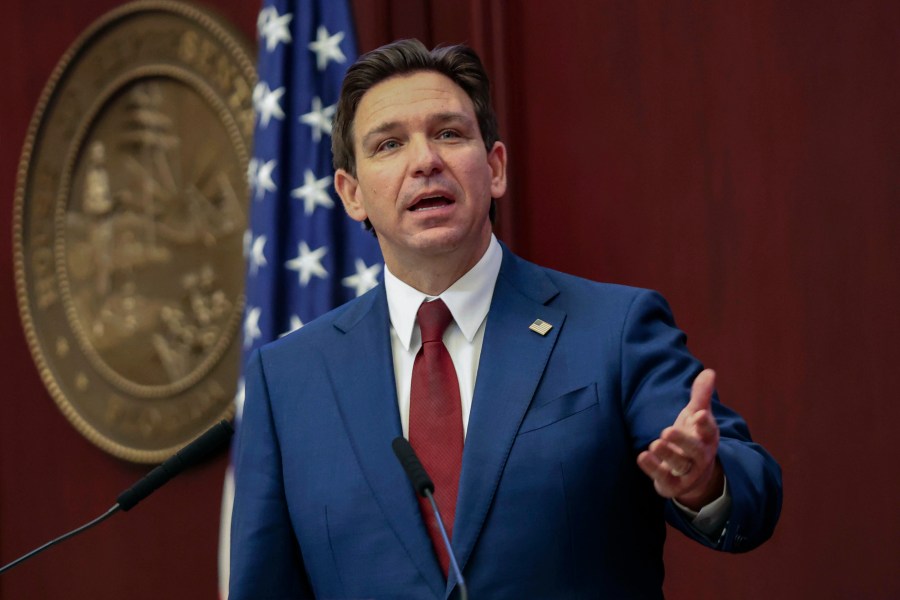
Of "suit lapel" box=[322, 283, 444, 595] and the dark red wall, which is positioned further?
the dark red wall

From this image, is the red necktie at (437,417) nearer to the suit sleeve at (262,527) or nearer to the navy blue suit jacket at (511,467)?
the navy blue suit jacket at (511,467)

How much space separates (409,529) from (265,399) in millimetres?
377

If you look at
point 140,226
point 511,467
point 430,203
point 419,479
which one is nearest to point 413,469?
point 419,479

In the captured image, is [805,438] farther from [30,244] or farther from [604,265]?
[30,244]

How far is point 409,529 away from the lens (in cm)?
182

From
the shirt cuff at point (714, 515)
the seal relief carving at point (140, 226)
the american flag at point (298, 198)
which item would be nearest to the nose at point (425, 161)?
the shirt cuff at point (714, 515)

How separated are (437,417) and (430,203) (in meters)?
0.36

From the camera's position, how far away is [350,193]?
2.25 m

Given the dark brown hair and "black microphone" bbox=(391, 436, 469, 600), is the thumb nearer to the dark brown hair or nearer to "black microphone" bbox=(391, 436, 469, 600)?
"black microphone" bbox=(391, 436, 469, 600)

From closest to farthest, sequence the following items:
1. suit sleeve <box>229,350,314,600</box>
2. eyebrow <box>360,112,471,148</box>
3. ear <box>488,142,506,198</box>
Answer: suit sleeve <box>229,350,314,600</box> < eyebrow <box>360,112,471,148</box> < ear <box>488,142,506,198</box>

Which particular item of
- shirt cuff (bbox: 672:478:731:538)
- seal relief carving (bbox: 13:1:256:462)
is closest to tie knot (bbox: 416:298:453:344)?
shirt cuff (bbox: 672:478:731:538)

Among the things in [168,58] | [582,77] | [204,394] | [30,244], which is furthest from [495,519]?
[30,244]

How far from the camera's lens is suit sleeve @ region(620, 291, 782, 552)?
66.4 inches

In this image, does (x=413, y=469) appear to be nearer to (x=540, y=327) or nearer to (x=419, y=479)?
(x=419, y=479)
